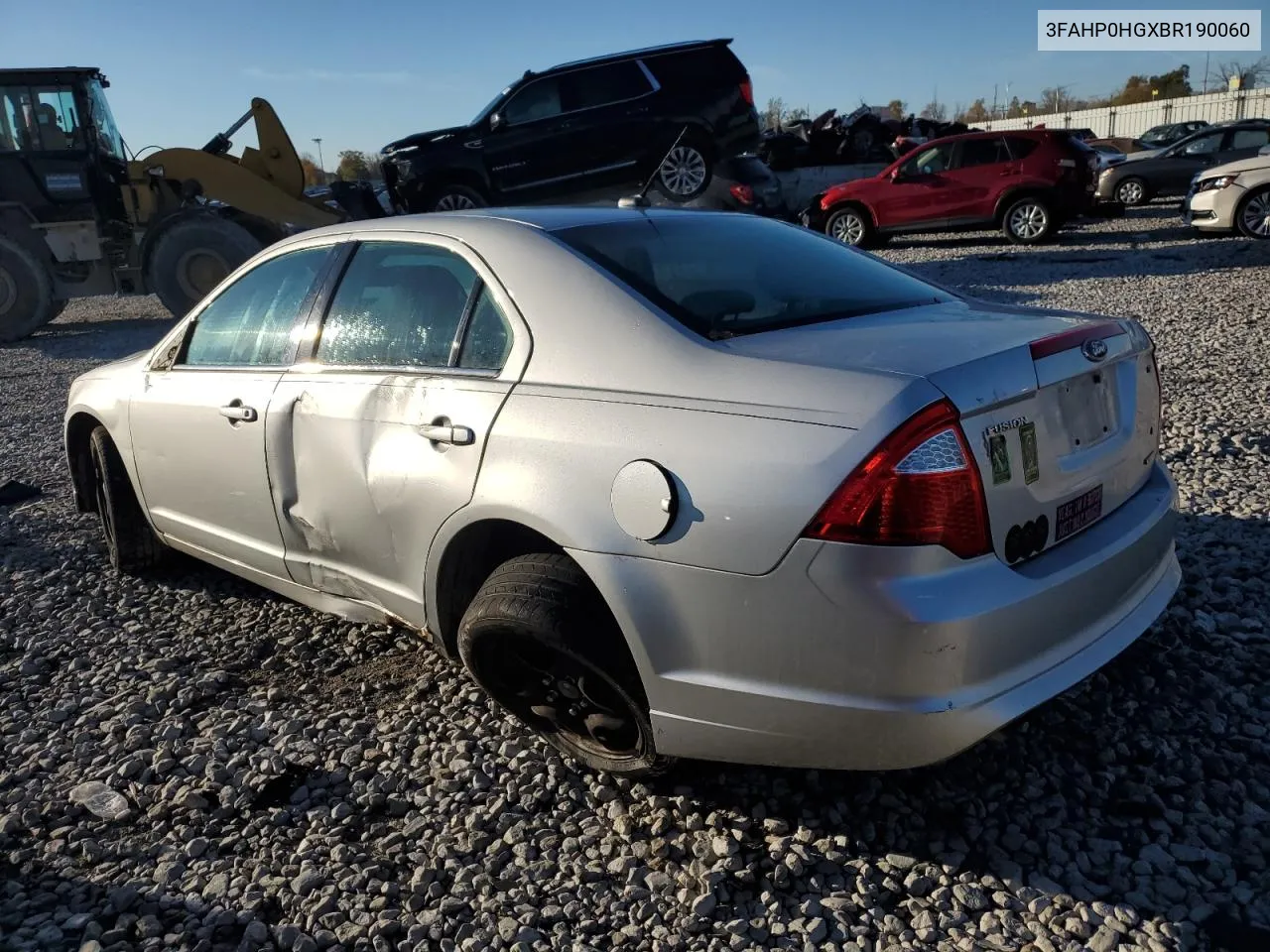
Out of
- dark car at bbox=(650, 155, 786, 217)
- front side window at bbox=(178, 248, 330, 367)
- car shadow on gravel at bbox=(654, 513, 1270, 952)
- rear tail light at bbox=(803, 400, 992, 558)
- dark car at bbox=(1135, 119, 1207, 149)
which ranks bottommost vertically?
car shadow on gravel at bbox=(654, 513, 1270, 952)

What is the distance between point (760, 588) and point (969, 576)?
0.43 metres

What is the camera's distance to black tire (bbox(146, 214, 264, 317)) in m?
12.5

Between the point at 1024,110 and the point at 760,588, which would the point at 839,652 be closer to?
the point at 760,588

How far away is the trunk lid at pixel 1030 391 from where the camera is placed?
2027mm

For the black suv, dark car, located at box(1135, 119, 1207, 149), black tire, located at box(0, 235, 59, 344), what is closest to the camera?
black tire, located at box(0, 235, 59, 344)

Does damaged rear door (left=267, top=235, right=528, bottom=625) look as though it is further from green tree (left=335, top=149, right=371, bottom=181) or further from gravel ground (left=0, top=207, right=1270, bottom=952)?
green tree (left=335, top=149, right=371, bottom=181)

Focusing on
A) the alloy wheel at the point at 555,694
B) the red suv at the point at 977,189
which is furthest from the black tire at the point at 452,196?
the alloy wheel at the point at 555,694

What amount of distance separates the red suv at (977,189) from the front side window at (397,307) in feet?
38.9

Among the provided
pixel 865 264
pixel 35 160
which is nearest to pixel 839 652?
pixel 865 264

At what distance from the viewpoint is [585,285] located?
2555mm

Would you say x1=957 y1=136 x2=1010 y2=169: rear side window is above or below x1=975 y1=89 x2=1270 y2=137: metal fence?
below

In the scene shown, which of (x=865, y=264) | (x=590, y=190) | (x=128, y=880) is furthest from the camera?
(x=590, y=190)

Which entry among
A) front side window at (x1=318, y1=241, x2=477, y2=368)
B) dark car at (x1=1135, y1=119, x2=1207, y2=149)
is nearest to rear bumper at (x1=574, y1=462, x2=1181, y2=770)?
front side window at (x1=318, y1=241, x2=477, y2=368)

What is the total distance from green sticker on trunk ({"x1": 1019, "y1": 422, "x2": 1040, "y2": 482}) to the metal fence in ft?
118
